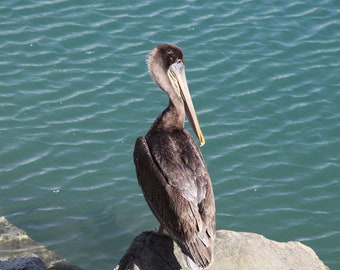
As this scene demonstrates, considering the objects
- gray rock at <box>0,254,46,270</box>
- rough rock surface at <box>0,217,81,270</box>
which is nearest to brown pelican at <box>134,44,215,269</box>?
gray rock at <box>0,254,46,270</box>

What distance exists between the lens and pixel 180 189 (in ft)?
23.6

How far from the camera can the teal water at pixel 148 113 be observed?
9914mm

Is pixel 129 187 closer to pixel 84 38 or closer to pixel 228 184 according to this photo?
pixel 228 184

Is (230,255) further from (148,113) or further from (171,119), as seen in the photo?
(148,113)

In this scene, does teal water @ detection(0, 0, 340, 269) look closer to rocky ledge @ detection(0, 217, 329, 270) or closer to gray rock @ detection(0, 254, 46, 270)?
gray rock @ detection(0, 254, 46, 270)

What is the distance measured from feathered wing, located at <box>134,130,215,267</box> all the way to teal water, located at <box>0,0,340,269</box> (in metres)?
2.21

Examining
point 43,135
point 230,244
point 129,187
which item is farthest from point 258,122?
point 230,244

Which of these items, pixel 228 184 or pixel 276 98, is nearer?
pixel 228 184

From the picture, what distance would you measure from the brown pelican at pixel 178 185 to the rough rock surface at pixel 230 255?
21 centimetres

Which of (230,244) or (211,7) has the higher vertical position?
(211,7)

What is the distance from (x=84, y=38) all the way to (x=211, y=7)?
2352mm

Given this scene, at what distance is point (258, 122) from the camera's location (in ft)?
37.5

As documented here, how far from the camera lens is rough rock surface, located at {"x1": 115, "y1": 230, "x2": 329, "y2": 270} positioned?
7324 millimetres

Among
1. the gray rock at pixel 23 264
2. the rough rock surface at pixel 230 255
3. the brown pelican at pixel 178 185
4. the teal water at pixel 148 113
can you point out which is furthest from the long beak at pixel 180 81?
the teal water at pixel 148 113
